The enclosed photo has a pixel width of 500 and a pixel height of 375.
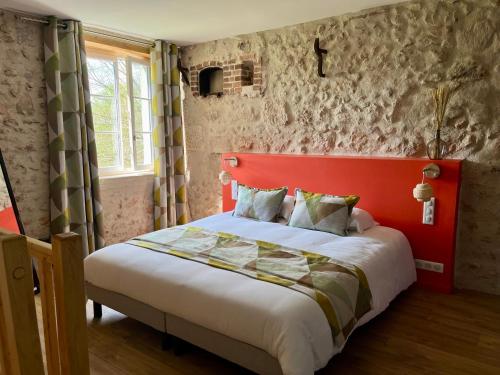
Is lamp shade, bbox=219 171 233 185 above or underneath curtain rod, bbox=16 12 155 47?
underneath

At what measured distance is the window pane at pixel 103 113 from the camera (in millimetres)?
3996

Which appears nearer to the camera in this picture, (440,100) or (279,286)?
(279,286)

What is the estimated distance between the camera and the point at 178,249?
8.74ft

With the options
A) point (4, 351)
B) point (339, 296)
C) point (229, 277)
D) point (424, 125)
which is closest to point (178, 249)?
point (229, 277)

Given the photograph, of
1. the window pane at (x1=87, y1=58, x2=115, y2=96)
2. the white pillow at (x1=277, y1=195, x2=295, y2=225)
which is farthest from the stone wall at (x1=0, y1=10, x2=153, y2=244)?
the white pillow at (x1=277, y1=195, x2=295, y2=225)

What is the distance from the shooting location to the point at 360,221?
308cm

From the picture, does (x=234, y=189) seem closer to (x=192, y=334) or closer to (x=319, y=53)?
(x=319, y=53)

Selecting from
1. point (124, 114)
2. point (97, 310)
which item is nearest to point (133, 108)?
point (124, 114)

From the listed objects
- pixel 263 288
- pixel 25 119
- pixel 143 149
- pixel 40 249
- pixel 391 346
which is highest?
pixel 25 119

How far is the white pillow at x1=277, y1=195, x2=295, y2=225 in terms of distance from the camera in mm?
3455

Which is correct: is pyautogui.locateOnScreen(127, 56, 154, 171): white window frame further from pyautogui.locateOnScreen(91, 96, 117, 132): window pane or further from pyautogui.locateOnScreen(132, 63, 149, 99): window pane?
pyautogui.locateOnScreen(91, 96, 117, 132): window pane

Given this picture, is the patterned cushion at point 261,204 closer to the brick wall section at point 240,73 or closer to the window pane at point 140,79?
the brick wall section at point 240,73

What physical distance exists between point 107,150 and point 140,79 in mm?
933

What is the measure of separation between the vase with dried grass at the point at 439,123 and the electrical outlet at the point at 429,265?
85 centimetres
